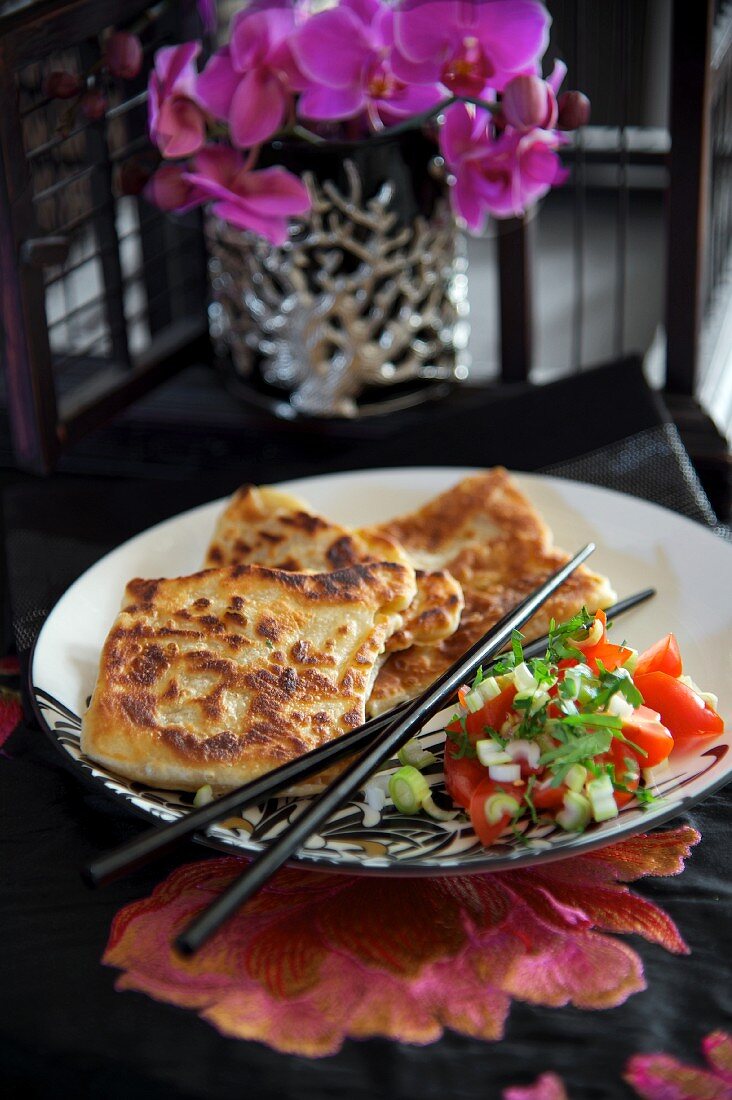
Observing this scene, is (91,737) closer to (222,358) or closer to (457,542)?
(457,542)

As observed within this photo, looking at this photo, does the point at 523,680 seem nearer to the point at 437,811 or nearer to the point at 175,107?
the point at 437,811

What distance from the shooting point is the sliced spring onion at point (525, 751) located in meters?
0.79

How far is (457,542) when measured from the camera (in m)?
1.14

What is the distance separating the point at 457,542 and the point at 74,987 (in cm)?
55

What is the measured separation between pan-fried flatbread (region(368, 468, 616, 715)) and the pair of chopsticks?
61 millimetres

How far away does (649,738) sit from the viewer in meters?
0.81

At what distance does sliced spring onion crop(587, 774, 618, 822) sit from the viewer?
0.77m

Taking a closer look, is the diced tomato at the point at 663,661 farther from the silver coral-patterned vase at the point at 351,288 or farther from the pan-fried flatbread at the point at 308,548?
the silver coral-patterned vase at the point at 351,288

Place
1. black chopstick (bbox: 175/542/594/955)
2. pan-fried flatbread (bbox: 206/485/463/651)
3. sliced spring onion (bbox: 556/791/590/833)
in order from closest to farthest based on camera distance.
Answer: black chopstick (bbox: 175/542/594/955), sliced spring onion (bbox: 556/791/590/833), pan-fried flatbread (bbox: 206/485/463/651)

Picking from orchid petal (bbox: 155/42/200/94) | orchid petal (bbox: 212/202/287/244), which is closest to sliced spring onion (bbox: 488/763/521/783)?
orchid petal (bbox: 212/202/287/244)

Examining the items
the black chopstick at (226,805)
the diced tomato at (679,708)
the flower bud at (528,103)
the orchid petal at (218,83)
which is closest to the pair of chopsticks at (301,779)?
the black chopstick at (226,805)

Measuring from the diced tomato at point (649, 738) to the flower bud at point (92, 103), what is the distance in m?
0.82

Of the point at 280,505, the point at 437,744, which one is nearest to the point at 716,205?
the point at 280,505

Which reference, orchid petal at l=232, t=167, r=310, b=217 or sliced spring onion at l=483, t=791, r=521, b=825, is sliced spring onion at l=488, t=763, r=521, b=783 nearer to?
sliced spring onion at l=483, t=791, r=521, b=825
